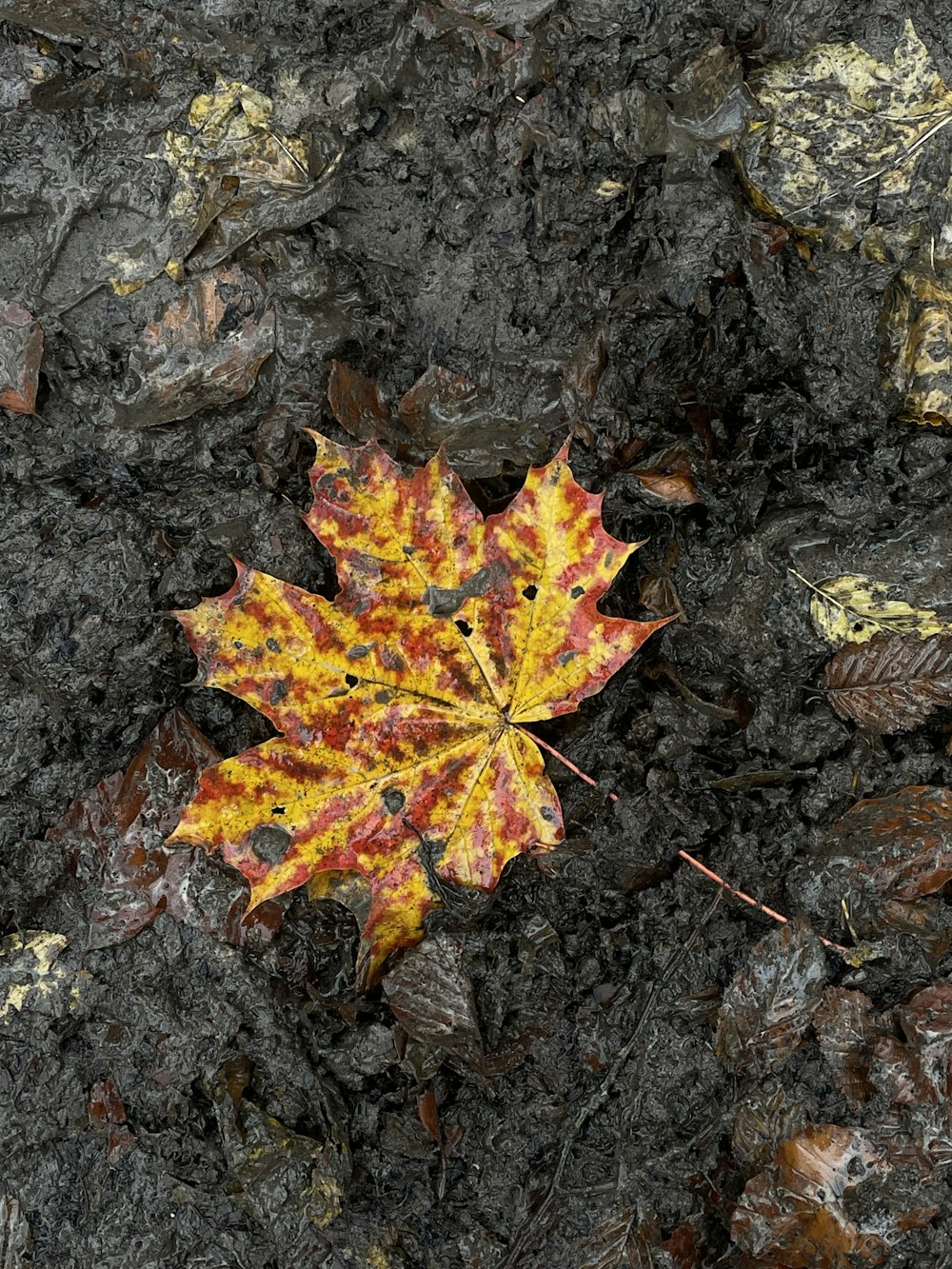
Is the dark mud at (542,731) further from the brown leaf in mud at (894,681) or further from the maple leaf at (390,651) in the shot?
the maple leaf at (390,651)

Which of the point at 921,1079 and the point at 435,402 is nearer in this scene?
the point at 921,1079

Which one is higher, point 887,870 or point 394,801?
point 394,801

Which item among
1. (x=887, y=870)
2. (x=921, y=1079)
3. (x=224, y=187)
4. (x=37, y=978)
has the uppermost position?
(x=224, y=187)

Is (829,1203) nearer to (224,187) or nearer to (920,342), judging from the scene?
(920,342)

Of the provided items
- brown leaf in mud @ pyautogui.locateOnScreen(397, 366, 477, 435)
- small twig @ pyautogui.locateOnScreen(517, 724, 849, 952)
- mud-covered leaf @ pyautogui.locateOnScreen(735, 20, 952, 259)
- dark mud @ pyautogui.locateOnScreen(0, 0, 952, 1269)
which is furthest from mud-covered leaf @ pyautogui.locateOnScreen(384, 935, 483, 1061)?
mud-covered leaf @ pyautogui.locateOnScreen(735, 20, 952, 259)

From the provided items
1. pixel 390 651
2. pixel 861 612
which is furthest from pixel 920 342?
pixel 390 651

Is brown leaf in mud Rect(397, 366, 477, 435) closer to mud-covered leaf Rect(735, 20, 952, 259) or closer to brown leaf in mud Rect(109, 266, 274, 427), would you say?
brown leaf in mud Rect(109, 266, 274, 427)
